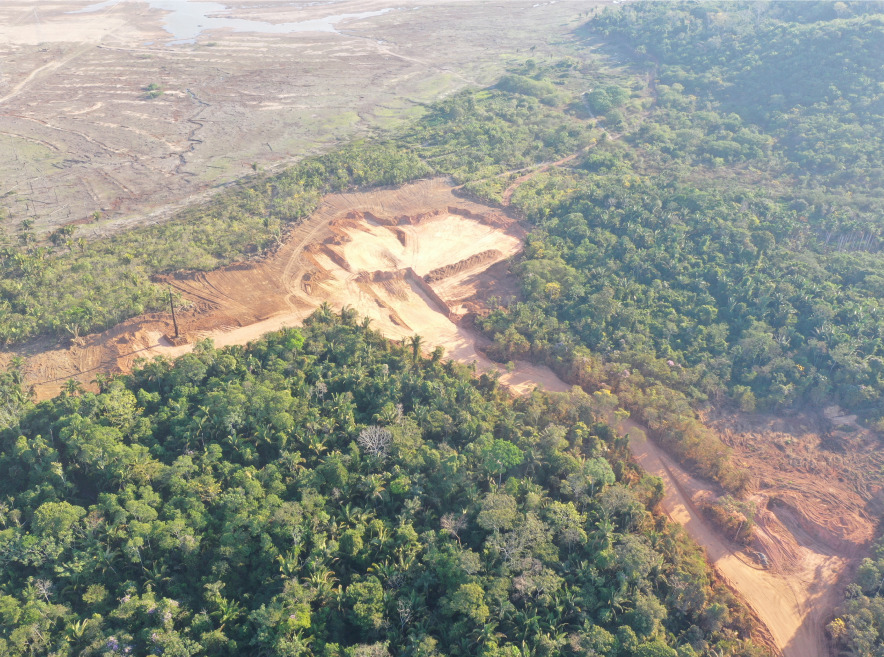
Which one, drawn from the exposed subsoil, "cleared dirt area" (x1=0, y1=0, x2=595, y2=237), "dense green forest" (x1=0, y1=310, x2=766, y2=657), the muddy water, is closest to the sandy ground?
the exposed subsoil

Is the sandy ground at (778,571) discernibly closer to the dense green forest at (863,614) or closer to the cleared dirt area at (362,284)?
the dense green forest at (863,614)

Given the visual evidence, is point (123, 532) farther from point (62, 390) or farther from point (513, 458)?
point (513, 458)

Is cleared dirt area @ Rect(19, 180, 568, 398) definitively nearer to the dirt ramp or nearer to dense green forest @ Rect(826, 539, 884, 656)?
the dirt ramp

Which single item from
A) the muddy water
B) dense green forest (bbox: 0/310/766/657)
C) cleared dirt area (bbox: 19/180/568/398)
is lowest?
dense green forest (bbox: 0/310/766/657)

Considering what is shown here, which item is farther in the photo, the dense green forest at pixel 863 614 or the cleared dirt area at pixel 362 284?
the cleared dirt area at pixel 362 284

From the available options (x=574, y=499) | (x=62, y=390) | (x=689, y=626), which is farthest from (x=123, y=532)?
(x=689, y=626)

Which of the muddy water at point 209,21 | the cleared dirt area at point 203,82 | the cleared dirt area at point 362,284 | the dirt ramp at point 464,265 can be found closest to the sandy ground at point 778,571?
the cleared dirt area at point 362,284
